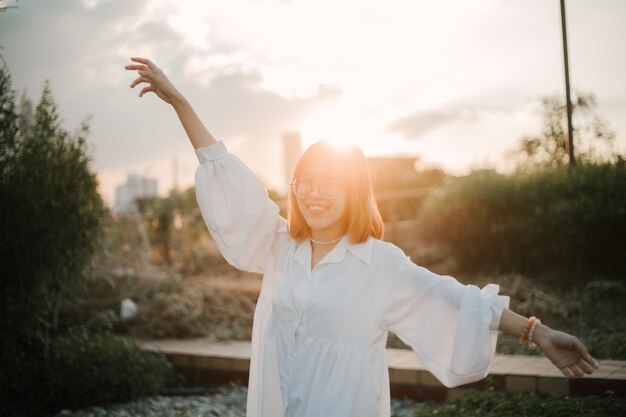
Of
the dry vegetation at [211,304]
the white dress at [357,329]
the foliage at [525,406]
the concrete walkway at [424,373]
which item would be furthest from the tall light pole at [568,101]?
the white dress at [357,329]

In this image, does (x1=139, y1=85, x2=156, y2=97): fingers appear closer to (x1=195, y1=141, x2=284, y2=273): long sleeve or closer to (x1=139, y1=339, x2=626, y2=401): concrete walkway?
(x1=195, y1=141, x2=284, y2=273): long sleeve

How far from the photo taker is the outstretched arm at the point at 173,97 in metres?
2.59

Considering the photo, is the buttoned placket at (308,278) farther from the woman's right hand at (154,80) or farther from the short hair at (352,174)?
the woman's right hand at (154,80)

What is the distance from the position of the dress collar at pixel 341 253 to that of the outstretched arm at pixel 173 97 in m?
0.63

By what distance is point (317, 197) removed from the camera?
2455 millimetres

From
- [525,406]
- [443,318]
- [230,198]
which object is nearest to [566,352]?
[443,318]

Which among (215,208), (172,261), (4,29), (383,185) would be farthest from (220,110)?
(383,185)

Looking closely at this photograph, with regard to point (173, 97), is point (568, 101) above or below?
above

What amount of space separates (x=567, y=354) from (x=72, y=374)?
341 centimetres

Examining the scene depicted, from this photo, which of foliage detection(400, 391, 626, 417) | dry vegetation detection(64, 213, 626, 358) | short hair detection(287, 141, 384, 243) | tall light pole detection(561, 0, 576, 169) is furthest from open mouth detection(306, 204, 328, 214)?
tall light pole detection(561, 0, 576, 169)

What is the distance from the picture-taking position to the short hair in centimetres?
246

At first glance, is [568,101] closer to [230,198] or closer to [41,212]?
[41,212]

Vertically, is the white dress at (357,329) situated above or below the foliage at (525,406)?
above

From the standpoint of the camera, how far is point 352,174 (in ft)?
8.13
